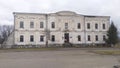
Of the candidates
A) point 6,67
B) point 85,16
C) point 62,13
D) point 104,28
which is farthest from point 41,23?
point 6,67

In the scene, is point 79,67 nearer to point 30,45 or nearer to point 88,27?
point 30,45

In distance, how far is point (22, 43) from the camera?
161 ft

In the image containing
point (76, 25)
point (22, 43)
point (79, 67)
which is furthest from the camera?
point (76, 25)

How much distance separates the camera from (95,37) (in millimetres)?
54344

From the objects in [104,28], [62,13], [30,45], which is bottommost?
[30,45]

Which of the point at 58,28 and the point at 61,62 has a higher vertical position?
the point at 58,28

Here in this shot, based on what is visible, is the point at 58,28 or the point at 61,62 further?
the point at 58,28

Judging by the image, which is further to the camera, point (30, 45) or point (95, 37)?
point (95, 37)

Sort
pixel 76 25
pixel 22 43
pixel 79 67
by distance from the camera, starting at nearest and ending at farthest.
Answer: pixel 79 67
pixel 22 43
pixel 76 25

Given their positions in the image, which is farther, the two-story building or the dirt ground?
the two-story building

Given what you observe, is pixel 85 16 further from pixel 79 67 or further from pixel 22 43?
pixel 79 67

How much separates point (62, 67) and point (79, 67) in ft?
3.38

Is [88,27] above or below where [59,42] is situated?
above

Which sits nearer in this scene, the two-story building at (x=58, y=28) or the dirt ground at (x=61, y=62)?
the dirt ground at (x=61, y=62)
